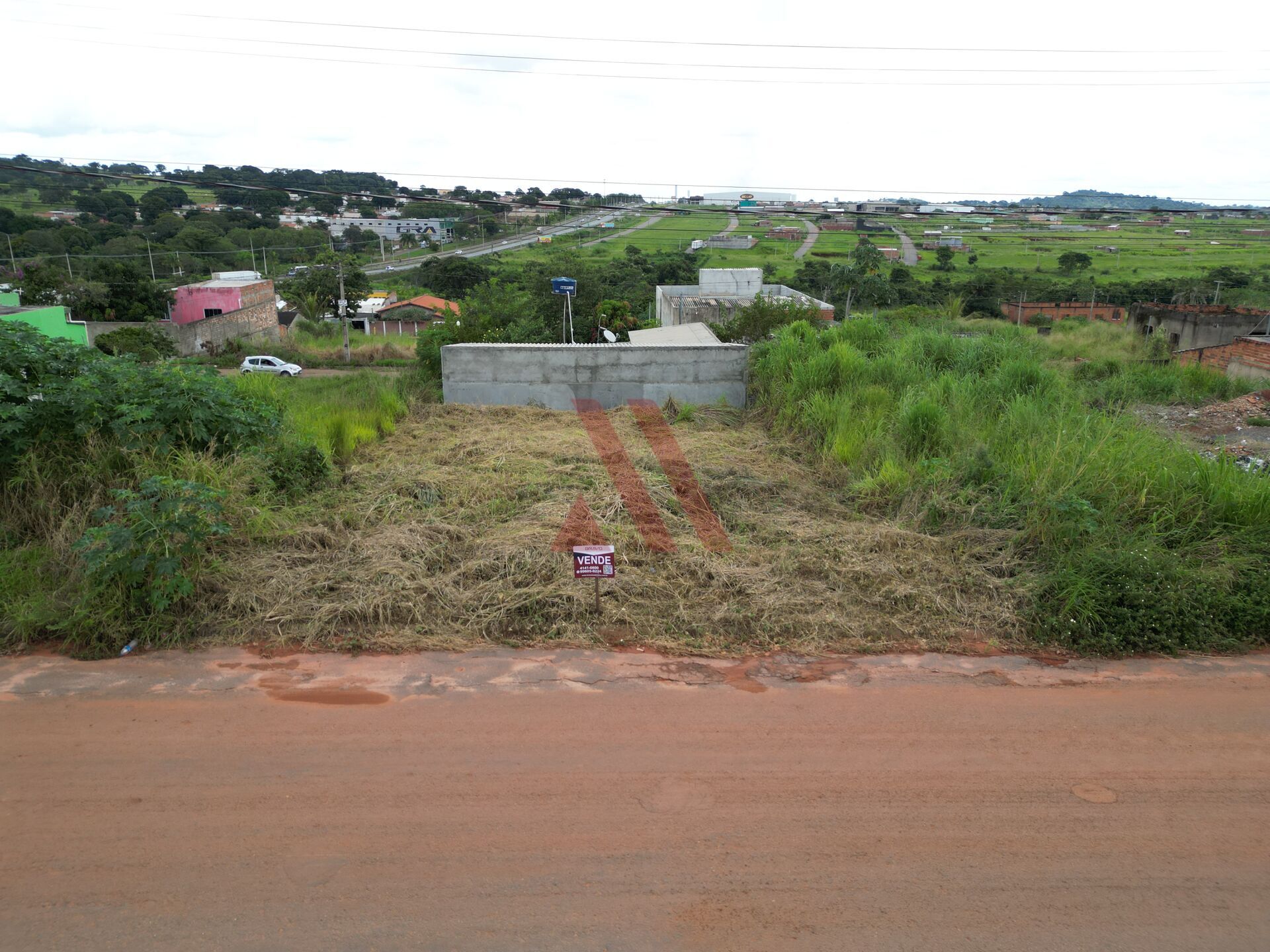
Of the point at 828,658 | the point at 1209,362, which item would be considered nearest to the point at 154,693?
the point at 828,658

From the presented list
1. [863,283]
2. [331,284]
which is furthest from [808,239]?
[863,283]

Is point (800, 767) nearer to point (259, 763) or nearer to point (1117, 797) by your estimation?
point (1117, 797)

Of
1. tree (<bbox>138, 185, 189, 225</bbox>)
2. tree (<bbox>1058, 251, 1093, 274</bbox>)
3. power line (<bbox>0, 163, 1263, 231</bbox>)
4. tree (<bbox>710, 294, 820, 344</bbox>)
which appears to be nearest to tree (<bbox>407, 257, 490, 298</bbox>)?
tree (<bbox>138, 185, 189, 225</bbox>)

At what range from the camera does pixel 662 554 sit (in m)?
6.36

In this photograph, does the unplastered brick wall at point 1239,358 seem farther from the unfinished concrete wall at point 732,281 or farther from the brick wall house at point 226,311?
the brick wall house at point 226,311

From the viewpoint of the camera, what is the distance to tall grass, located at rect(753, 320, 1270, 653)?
5.52 metres

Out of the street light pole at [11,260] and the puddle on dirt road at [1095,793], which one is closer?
the puddle on dirt road at [1095,793]

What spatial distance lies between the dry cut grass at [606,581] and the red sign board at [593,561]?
41 cm

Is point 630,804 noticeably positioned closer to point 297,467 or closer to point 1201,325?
point 297,467

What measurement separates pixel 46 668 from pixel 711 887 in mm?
4451

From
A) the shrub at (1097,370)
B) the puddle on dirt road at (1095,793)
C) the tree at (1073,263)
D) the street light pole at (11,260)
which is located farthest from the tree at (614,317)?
the tree at (1073,263)

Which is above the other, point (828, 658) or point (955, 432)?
point (955, 432)

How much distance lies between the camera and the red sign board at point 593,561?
5.29 metres

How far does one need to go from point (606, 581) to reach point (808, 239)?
80.4 meters
